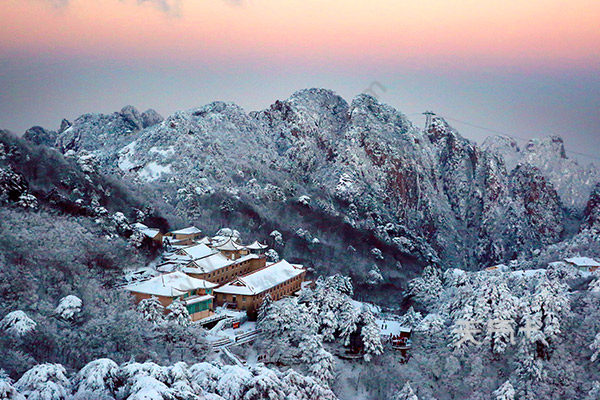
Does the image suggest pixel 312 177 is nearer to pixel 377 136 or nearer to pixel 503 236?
pixel 377 136

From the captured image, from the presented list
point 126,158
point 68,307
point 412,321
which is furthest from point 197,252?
point 126,158

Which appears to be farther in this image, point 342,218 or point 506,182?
point 506,182

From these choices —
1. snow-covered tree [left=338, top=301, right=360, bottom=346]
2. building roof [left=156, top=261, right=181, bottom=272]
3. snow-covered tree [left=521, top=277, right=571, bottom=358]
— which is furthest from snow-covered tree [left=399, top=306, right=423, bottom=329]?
building roof [left=156, top=261, right=181, bottom=272]

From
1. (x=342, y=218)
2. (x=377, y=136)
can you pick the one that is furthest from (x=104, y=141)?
(x=377, y=136)

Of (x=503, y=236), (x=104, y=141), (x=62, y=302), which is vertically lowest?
(x=503, y=236)

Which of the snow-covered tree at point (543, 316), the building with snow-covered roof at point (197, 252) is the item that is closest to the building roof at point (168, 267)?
the building with snow-covered roof at point (197, 252)
